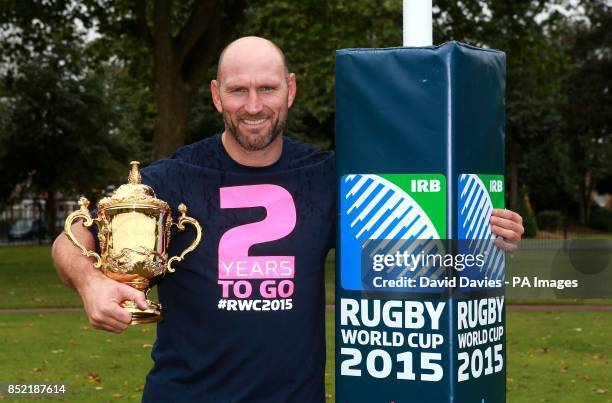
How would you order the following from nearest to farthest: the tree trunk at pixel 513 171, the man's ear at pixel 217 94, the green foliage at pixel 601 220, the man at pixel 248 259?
the man at pixel 248 259
the man's ear at pixel 217 94
the tree trunk at pixel 513 171
the green foliage at pixel 601 220

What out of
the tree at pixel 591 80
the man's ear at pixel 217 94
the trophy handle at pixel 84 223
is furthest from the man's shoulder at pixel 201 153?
the tree at pixel 591 80

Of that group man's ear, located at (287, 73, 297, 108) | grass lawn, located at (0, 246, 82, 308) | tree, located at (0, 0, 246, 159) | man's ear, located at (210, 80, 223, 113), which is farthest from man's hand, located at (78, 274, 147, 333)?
tree, located at (0, 0, 246, 159)

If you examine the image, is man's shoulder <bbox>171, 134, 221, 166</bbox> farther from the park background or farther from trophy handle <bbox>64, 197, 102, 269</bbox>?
the park background

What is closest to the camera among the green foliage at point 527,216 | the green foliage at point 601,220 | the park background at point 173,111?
the park background at point 173,111

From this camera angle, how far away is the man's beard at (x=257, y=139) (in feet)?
11.7

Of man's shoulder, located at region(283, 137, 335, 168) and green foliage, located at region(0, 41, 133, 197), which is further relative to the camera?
green foliage, located at region(0, 41, 133, 197)

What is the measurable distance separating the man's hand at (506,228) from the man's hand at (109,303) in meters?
1.36

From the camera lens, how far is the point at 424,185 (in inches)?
129

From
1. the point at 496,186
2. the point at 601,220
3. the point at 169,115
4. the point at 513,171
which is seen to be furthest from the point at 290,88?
the point at 601,220

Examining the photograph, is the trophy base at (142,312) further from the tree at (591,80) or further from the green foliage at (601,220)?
the green foliage at (601,220)

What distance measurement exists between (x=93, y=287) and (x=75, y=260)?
0.26 metres

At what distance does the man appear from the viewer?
355cm

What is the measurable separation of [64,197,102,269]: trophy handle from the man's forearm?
3cm

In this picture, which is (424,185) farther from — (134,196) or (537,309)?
(537,309)
